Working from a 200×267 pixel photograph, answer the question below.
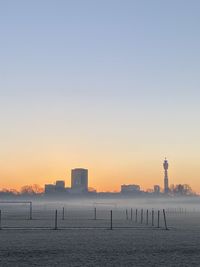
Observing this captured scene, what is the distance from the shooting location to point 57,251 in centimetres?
3616

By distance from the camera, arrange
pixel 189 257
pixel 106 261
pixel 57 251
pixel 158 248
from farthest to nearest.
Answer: pixel 158 248, pixel 57 251, pixel 189 257, pixel 106 261

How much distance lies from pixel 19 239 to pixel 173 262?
17.7m

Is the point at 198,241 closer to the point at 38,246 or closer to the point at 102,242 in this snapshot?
the point at 102,242

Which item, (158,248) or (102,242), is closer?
(158,248)

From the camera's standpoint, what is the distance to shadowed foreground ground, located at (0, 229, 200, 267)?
30.7 metres

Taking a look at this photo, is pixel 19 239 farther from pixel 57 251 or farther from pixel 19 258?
pixel 19 258

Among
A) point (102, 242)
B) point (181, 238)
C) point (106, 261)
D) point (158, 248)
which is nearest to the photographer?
point (106, 261)

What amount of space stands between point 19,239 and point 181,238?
13.8 m

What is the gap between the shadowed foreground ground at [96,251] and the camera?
101 feet

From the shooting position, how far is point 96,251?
36.1 metres

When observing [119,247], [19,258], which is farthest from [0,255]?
[119,247]

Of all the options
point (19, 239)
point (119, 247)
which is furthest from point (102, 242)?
point (19, 239)

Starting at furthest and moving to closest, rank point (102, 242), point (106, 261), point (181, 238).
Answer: point (181, 238) → point (102, 242) → point (106, 261)

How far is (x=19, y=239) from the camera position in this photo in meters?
45.1
